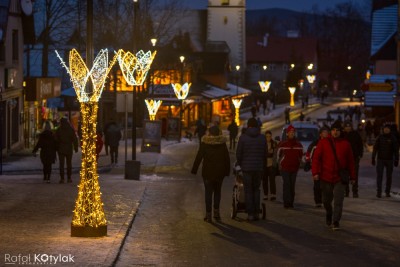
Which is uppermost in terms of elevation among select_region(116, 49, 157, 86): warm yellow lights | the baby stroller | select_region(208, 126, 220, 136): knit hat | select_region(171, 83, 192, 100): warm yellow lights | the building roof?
the building roof

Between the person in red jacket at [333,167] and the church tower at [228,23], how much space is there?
10201 centimetres

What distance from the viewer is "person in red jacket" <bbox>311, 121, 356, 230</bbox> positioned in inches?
637

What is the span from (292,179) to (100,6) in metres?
41.5

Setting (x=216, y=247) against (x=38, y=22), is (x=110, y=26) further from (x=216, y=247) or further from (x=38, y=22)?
(x=216, y=247)

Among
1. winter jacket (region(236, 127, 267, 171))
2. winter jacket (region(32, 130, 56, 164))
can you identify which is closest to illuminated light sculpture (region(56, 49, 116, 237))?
winter jacket (region(236, 127, 267, 171))

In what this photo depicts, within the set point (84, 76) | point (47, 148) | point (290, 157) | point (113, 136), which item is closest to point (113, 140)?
point (113, 136)

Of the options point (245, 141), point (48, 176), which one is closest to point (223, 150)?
point (245, 141)

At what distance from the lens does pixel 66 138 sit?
79.6ft

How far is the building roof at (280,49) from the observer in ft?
426

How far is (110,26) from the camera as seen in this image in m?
59.2

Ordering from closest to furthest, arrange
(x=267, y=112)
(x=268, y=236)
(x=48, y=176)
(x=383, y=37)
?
(x=268, y=236)
(x=48, y=176)
(x=383, y=37)
(x=267, y=112)

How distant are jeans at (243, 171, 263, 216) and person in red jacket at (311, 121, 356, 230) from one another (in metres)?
1.31

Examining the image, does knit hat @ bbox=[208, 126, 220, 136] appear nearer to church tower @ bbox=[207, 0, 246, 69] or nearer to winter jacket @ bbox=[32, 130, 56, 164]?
winter jacket @ bbox=[32, 130, 56, 164]

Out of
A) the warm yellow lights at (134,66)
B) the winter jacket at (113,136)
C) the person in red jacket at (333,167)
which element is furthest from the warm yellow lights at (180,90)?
the person in red jacket at (333,167)
